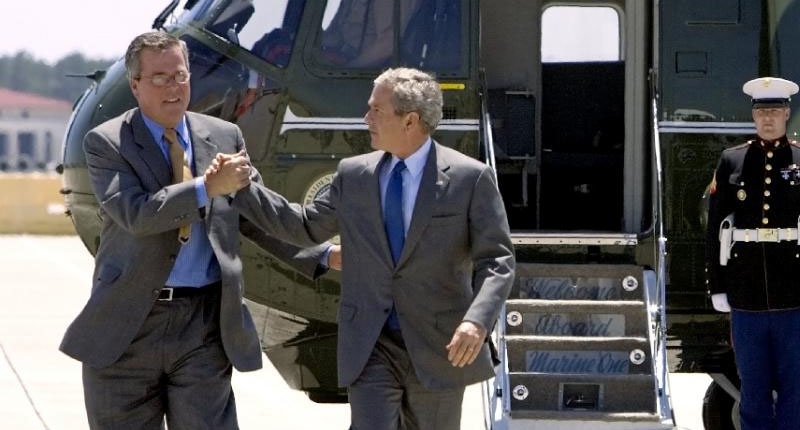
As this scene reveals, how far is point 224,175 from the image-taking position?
484cm

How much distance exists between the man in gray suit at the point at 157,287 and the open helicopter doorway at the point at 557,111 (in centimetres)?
340

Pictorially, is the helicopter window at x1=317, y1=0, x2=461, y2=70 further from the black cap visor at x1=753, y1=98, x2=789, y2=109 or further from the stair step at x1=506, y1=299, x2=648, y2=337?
the black cap visor at x1=753, y1=98, x2=789, y2=109

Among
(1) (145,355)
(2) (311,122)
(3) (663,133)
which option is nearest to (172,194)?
(1) (145,355)

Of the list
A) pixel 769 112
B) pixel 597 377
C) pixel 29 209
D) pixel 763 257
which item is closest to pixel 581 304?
pixel 597 377

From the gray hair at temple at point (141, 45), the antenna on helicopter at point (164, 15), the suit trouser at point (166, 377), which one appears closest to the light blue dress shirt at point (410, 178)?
the suit trouser at point (166, 377)

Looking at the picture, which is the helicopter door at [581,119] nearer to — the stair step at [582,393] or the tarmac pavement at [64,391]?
the tarmac pavement at [64,391]

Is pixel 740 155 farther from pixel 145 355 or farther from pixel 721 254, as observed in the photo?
pixel 145 355

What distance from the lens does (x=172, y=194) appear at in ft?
15.8

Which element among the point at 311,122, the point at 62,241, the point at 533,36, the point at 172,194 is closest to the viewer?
the point at 172,194

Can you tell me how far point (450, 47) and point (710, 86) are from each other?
1268mm

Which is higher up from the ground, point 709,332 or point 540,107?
point 540,107

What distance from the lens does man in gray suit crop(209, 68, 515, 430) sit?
5000 millimetres

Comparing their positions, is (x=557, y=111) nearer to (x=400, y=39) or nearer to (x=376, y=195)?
(x=400, y=39)

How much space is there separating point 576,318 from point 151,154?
271 centimetres
